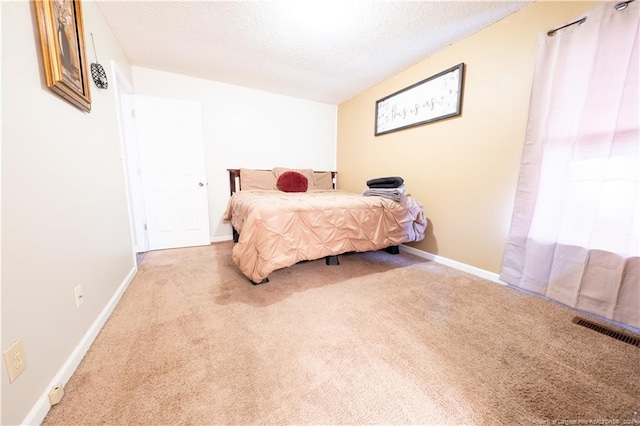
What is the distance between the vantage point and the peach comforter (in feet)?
5.78

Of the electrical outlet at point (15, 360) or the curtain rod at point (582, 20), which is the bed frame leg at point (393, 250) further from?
the electrical outlet at point (15, 360)

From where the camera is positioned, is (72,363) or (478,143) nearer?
(72,363)

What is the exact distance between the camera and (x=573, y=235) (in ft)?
5.07

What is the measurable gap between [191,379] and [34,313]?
2.14 ft

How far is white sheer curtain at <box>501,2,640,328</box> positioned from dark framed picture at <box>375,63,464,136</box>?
64cm

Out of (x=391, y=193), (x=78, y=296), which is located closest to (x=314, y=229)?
(x=391, y=193)

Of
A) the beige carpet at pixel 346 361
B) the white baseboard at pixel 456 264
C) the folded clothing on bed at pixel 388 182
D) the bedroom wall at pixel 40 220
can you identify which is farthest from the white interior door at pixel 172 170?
the white baseboard at pixel 456 264

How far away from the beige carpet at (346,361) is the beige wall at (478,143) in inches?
25.4

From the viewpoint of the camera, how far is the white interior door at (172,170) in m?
2.76

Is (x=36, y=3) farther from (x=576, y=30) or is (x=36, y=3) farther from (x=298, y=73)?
(x=576, y=30)

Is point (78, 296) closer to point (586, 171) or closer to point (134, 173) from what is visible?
point (134, 173)

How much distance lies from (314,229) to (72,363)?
61.2 inches

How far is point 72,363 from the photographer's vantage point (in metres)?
1.04

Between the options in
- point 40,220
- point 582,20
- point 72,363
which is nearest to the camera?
point 40,220
